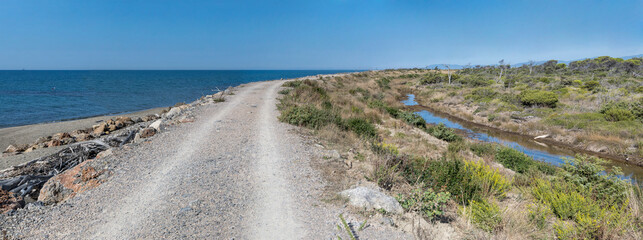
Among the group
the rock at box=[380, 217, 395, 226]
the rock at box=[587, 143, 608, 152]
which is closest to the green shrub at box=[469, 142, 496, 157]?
the rock at box=[587, 143, 608, 152]

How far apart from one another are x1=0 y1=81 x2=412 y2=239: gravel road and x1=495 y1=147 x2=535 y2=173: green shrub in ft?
26.7

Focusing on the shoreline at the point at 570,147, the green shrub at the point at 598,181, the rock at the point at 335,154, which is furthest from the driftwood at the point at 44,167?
the shoreline at the point at 570,147

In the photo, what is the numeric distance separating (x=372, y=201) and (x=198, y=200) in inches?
126

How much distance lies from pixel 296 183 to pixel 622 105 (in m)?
25.2

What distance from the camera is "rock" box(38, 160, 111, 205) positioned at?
5.26 m

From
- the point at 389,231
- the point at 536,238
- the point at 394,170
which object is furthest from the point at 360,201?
the point at 536,238

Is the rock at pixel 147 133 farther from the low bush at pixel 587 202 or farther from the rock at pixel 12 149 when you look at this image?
the low bush at pixel 587 202

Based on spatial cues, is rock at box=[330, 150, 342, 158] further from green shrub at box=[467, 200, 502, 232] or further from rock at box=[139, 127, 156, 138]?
rock at box=[139, 127, 156, 138]

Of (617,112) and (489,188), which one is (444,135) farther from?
(617,112)

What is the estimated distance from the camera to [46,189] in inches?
A: 215

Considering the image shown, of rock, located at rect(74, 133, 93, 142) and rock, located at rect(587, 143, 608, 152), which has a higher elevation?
rock, located at rect(74, 133, 93, 142)

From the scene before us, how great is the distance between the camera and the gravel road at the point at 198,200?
4.03m

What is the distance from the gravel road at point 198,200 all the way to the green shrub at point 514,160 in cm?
815

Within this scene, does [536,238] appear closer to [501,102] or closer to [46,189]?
[46,189]
